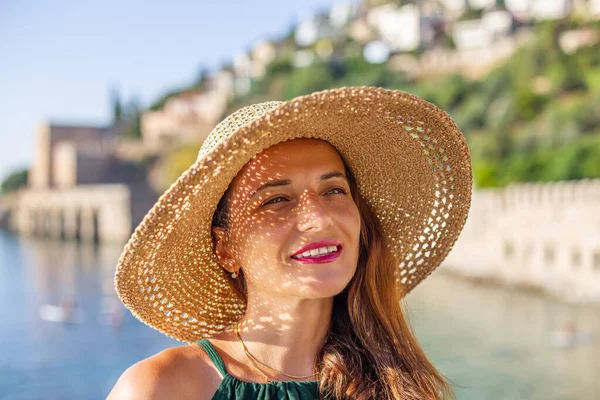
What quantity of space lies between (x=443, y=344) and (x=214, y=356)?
11.8 meters

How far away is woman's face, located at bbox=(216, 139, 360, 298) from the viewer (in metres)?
1.08

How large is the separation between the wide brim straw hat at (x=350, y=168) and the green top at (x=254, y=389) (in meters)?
0.16

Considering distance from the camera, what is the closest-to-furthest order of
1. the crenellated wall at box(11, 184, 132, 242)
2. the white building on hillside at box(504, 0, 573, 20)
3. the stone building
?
the crenellated wall at box(11, 184, 132, 242) → the stone building → the white building on hillside at box(504, 0, 573, 20)

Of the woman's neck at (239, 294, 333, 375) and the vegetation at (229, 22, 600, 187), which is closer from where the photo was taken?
→ the woman's neck at (239, 294, 333, 375)

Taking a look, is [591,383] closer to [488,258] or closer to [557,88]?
[488,258]

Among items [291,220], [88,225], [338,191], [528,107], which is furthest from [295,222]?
[88,225]

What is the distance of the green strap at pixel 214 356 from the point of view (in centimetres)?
108

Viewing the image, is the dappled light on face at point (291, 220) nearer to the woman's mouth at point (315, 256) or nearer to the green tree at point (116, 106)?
the woman's mouth at point (315, 256)

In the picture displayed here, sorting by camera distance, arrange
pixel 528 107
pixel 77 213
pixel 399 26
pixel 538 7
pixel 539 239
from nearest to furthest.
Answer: pixel 539 239, pixel 528 107, pixel 77 213, pixel 538 7, pixel 399 26

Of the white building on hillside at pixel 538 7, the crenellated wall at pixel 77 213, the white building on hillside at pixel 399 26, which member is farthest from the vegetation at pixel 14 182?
the white building on hillside at pixel 538 7

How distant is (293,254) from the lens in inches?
42.6

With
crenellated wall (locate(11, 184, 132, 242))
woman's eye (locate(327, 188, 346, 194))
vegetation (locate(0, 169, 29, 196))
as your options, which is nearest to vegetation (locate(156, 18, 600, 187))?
crenellated wall (locate(11, 184, 132, 242))

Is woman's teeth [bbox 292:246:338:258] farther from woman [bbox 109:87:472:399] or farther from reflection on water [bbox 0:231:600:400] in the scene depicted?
reflection on water [bbox 0:231:600:400]

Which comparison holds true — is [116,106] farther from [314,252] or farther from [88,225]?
[314,252]
